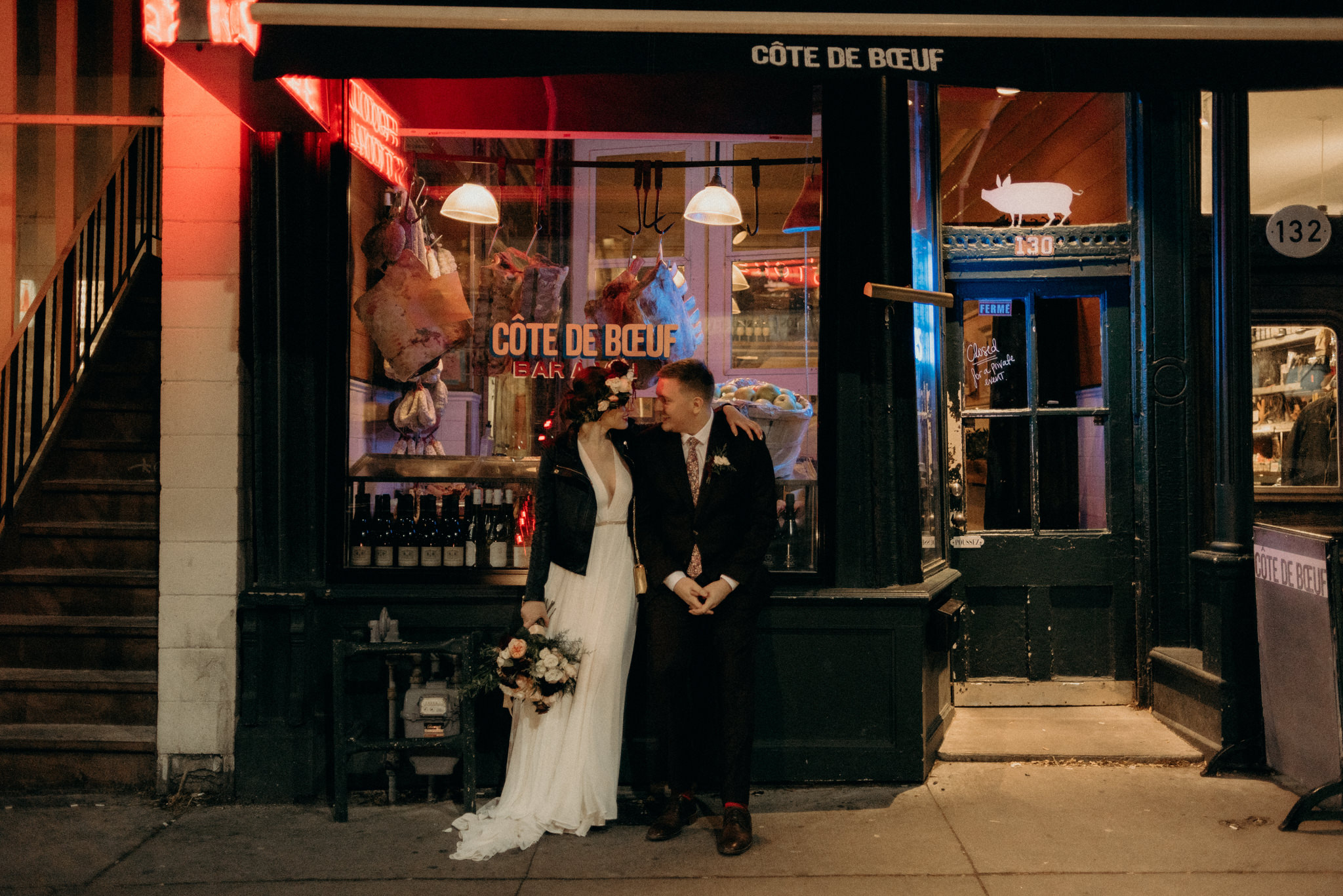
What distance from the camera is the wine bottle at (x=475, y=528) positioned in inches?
211

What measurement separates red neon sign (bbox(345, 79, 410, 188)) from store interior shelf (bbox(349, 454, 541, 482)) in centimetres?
160

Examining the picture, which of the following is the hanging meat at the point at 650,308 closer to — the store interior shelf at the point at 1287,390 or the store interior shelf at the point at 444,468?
the store interior shelf at the point at 444,468

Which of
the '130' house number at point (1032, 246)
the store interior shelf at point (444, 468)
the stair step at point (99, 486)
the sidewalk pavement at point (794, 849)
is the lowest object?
the sidewalk pavement at point (794, 849)

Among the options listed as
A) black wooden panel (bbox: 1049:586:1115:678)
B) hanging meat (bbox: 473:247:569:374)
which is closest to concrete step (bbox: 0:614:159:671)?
hanging meat (bbox: 473:247:569:374)

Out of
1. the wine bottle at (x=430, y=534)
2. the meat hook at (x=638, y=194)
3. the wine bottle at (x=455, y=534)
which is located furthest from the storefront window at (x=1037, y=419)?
the wine bottle at (x=430, y=534)

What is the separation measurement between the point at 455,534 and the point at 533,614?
100 centimetres

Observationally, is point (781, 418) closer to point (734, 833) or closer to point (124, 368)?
point (734, 833)

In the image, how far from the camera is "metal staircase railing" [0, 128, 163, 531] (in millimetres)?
6918

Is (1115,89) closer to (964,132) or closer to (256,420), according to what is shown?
(964,132)

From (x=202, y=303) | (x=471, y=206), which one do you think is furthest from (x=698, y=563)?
(x=202, y=303)

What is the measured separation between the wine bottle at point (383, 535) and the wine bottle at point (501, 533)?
0.54 meters

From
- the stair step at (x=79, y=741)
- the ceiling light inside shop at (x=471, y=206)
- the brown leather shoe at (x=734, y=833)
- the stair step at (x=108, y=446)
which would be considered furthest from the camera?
the stair step at (x=108, y=446)

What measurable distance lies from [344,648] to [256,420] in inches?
52.5


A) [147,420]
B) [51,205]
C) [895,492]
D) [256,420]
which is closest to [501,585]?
[256,420]
